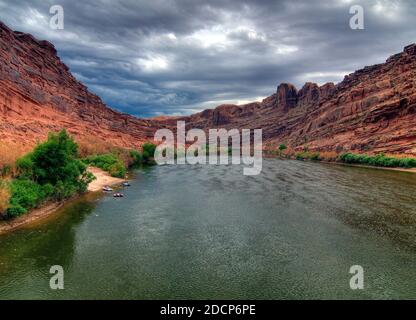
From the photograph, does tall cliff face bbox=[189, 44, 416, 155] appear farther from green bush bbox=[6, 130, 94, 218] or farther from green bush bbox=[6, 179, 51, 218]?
green bush bbox=[6, 179, 51, 218]

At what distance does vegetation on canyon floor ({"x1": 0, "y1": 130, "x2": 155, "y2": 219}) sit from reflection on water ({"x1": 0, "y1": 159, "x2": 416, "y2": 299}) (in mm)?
2133

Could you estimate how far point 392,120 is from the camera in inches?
3194

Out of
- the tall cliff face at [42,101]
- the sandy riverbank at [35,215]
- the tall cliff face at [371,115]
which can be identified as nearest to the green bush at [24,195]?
the sandy riverbank at [35,215]

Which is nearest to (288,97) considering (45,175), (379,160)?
(379,160)

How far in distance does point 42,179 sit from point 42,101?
53.5 m

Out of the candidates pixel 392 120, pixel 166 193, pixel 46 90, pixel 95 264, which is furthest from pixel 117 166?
pixel 392 120

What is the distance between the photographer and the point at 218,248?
21.4 m

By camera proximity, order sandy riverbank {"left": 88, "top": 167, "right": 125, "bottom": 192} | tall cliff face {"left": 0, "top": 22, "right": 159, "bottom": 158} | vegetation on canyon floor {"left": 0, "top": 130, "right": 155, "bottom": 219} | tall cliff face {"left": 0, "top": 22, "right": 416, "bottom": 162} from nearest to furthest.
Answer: vegetation on canyon floor {"left": 0, "top": 130, "right": 155, "bottom": 219}
sandy riverbank {"left": 88, "top": 167, "right": 125, "bottom": 192}
tall cliff face {"left": 0, "top": 22, "right": 159, "bottom": 158}
tall cliff face {"left": 0, "top": 22, "right": 416, "bottom": 162}

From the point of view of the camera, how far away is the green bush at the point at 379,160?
6214cm

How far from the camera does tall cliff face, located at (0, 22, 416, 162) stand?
64938 mm

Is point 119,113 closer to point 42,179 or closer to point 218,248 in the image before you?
point 42,179

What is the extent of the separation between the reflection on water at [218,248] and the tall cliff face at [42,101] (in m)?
26.2

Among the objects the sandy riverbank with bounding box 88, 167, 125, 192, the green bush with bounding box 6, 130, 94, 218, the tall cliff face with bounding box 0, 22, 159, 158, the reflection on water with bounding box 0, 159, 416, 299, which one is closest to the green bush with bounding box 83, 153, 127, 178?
the sandy riverbank with bounding box 88, 167, 125, 192
